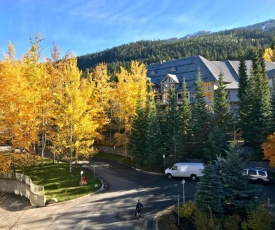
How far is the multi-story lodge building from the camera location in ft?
186

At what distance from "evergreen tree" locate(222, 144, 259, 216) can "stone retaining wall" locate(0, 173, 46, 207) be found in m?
16.1

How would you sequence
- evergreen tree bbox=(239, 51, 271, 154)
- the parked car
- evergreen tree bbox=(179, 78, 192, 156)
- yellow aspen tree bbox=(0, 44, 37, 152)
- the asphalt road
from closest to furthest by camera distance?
1. the asphalt road
2. the parked car
3. yellow aspen tree bbox=(0, 44, 37, 152)
4. evergreen tree bbox=(239, 51, 271, 154)
5. evergreen tree bbox=(179, 78, 192, 156)

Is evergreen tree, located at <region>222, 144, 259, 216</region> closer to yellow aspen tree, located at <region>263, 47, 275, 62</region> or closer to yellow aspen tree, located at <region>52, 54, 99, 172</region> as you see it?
yellow aspen tree, located at <region>52, 54, 99, 172</region>

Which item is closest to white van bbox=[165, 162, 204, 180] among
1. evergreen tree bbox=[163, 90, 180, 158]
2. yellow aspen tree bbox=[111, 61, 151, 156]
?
evergreen tree bbox=[163, 90, 180, 158]

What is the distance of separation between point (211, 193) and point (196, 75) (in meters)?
43.7

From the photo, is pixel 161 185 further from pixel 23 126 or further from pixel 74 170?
pixel 23 126

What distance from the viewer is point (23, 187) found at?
30016mm

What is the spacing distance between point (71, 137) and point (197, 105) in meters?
16.5

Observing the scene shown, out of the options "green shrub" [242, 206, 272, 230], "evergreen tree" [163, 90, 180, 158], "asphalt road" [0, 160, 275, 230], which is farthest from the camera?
"evergreen tree" [163, 90, 180, 158]

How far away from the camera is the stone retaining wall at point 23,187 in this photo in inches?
1048

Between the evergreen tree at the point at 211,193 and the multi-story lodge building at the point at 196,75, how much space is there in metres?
36.2

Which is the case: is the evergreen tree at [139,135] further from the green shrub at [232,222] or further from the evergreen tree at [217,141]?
the green shrub at [232,222]

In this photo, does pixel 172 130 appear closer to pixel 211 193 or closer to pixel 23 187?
pixel 23 187

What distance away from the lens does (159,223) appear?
794 inches
